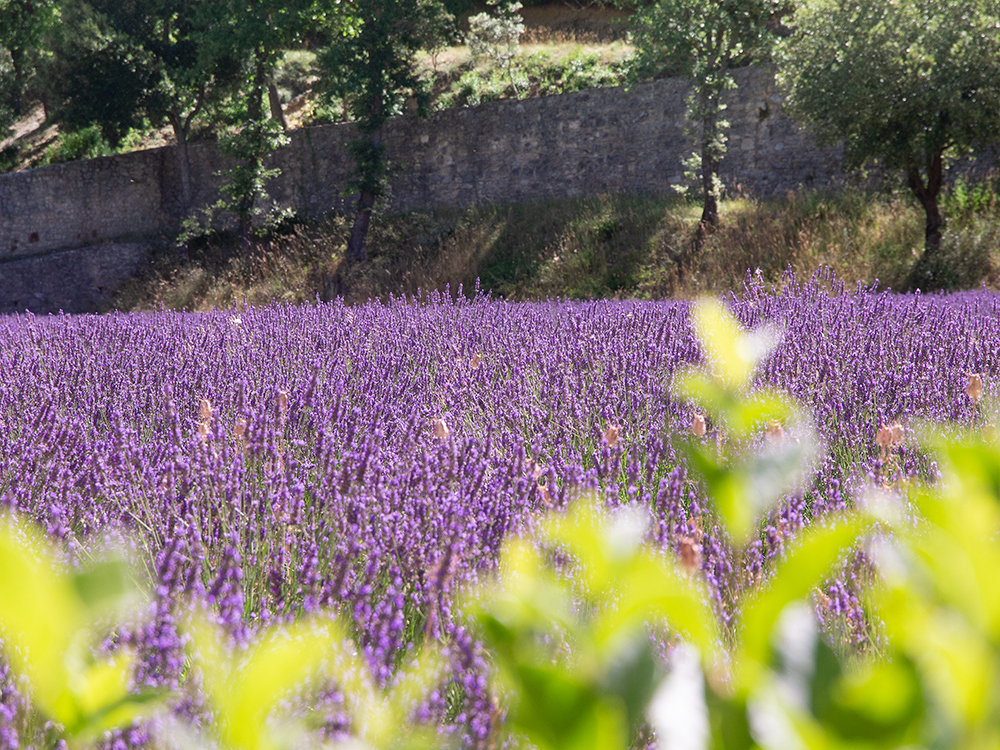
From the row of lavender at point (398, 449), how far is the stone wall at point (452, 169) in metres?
10.3

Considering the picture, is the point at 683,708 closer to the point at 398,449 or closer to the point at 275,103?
the point at 398,449

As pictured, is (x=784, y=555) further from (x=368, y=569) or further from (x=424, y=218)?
(x=424, y=218)

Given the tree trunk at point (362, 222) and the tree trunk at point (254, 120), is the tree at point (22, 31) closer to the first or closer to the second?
the tree trunk at point (254, 120)

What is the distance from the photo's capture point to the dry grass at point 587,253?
1076 centimetres

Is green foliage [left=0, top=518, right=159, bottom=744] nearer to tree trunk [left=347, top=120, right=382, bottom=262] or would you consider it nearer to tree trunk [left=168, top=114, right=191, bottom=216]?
tree trunk [left=347, top=120, right=382, bottom=262]

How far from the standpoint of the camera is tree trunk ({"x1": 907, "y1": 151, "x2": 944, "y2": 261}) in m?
10.4

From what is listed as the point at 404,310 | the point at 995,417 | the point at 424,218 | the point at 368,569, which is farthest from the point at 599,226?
the point at 368,569

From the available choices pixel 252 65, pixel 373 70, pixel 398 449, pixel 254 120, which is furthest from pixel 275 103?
pixel 398 449

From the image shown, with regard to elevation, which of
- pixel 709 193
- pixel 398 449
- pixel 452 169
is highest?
pixel 398 449

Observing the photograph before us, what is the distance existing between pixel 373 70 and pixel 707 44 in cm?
623

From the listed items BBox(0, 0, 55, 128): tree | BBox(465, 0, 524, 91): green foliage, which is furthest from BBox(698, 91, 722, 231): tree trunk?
BBox(0, 0, 55, 128): tree

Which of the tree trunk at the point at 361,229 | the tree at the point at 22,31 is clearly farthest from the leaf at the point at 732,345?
the tree at the point at 22,31

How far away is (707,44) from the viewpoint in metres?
12.6

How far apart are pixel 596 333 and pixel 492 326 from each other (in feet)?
2.31
